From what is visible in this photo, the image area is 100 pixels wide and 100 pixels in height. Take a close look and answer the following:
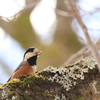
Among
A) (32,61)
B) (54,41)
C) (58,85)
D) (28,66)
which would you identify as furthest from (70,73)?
(54,41)

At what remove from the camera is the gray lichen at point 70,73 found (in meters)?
1.41

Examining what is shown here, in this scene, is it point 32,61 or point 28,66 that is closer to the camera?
point 28,66

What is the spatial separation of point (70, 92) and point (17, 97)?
332 mm

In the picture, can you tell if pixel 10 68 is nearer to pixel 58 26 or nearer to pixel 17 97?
pixel 58 26

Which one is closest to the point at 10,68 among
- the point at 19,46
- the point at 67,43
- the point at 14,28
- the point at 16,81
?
the point at 19,46

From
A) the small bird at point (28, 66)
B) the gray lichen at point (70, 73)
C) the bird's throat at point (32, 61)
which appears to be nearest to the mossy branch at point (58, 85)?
the gray lichen at point (70, 73)

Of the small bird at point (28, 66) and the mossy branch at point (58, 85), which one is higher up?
the small bird at point (28, 66)

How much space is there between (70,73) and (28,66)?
1.67ft

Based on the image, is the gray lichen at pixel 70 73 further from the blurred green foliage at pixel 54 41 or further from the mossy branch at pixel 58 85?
the blurred green foliage at pixel 54 41

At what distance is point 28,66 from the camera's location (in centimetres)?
186

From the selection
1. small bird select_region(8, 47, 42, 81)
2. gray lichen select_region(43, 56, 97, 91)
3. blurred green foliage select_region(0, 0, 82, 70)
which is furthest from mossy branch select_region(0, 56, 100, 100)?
blurred green foliage select_region(0, 0, 82, 70)

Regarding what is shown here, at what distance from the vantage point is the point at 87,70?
4.84 feet

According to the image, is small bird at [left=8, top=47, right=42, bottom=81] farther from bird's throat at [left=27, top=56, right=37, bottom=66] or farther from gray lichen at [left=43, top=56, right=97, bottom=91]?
gray lichen at [left=43, top=56, right=97, bottom=91]

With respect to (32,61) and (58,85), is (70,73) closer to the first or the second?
(58,85)
